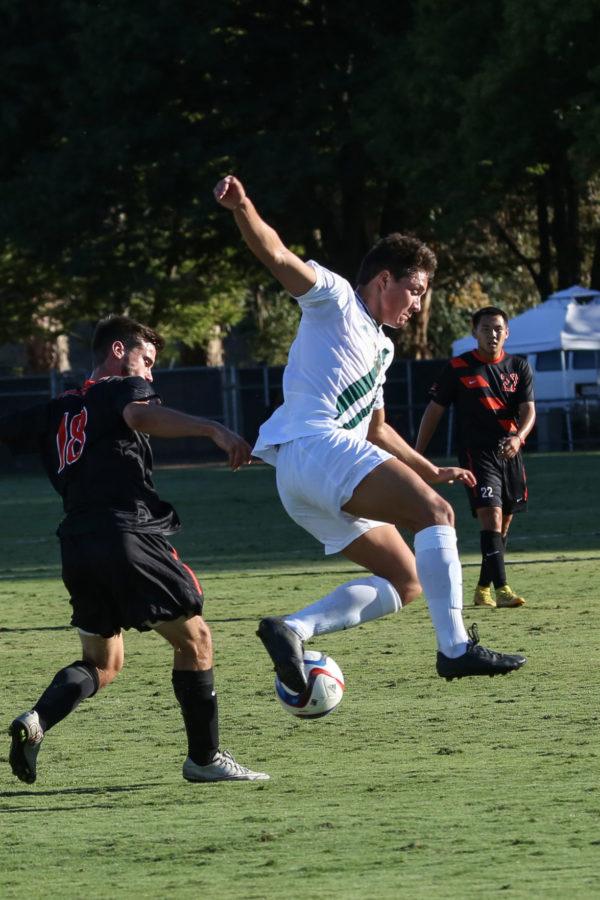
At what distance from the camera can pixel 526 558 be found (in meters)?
15.1

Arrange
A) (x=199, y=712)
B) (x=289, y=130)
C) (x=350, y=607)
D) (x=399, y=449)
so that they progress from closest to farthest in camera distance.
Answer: (x=199, y=712)
(x=350, y=607)
(x=399, y=449)
(x=289, y=130)

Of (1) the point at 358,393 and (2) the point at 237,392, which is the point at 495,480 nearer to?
(1) the point at 358,393

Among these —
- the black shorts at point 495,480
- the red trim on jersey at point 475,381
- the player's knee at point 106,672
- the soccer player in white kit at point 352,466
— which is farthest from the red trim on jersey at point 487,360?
the player's knee at point 106,672

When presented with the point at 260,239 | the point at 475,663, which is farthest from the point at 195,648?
the point at 260,239

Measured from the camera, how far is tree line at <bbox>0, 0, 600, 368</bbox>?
1353 inches

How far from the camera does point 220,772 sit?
6168 mm

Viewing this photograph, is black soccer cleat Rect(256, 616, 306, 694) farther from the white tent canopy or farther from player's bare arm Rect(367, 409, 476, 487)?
the white tent canopy

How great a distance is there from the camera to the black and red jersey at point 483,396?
12016 mm

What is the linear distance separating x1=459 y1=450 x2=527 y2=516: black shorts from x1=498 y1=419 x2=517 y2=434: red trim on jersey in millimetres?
180

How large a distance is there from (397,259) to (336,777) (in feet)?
7.11

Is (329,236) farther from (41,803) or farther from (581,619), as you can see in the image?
(41,803)

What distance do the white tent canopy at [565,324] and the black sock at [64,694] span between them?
31.2 m

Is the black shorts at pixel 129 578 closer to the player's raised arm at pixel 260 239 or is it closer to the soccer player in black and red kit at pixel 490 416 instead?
the player's raised arm at pixel 260 239

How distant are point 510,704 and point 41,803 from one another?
2.49 meters
